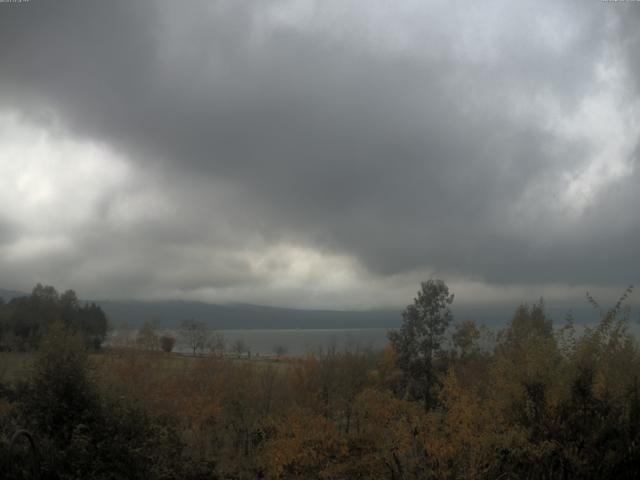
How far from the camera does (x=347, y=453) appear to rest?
80.1 ft

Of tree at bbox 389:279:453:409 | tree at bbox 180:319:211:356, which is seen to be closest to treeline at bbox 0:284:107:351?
tree at bbox 180:319:211:356

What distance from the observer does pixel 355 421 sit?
29906mm

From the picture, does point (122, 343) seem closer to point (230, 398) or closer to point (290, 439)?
point (230, 398)

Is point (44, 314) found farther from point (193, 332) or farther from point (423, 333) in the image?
point (423, 333)

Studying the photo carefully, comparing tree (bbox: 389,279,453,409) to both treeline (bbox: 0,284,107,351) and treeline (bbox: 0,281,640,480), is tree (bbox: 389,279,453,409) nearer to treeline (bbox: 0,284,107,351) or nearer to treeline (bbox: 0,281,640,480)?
treeline (bbox: 0,281,640,480)

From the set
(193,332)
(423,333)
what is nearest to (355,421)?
(423,333)

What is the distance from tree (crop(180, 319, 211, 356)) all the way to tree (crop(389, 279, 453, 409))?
98.1 feet

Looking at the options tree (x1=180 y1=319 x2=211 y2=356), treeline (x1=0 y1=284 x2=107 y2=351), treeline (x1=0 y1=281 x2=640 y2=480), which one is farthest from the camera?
tree (x1=180 y1=319 x2=211 y2=356)

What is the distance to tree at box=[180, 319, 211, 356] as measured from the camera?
66.6 meters

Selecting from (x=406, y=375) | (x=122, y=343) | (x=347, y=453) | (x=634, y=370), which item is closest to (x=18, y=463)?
(x=634, y=370)

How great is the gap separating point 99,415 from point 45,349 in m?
2.90

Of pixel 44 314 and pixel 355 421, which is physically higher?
pixel 44 314

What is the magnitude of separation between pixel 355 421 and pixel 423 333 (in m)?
13.0

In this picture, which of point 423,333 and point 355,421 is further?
point 423,333
